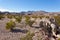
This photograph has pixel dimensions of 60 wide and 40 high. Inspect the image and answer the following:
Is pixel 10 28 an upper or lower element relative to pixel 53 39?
lower

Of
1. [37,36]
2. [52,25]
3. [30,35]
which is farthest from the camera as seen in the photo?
[30,35]

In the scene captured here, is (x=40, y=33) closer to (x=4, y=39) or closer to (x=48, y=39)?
(x=48, y=39)

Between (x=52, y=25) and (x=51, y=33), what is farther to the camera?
(x=52, y=25)

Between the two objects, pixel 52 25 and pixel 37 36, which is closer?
pixel 37 36

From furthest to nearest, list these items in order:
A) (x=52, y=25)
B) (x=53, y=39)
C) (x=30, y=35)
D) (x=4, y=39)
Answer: (x=4, y=39) < (x=30, y=35) < (x=52, y=25) < (x=53, y=39)

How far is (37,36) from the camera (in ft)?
34.2

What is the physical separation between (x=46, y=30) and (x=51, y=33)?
0.37 meters

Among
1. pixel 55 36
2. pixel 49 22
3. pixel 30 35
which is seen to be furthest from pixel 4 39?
pixel 55 36

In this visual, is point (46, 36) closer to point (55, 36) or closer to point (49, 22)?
point (55, 36)

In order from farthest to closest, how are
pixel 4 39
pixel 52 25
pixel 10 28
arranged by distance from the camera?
1. pixel 10 28
2. pixel 4 39
3. pixel 52 25

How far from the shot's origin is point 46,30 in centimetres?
1048

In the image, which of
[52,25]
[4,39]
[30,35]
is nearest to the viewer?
[52,25]

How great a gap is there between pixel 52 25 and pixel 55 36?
3.93ft

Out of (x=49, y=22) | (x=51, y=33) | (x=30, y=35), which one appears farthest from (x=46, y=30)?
(x=30, y=35)
